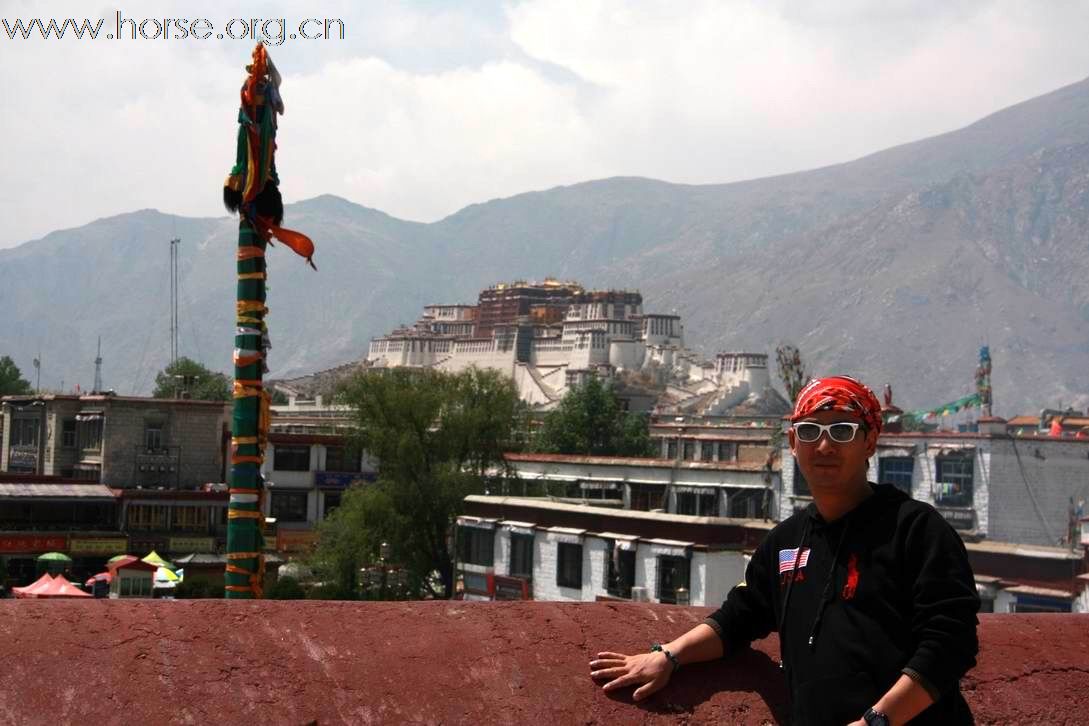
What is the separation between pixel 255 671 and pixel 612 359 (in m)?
129

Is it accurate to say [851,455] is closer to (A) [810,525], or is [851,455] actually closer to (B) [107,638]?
(A) [810,525]

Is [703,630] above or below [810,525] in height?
below

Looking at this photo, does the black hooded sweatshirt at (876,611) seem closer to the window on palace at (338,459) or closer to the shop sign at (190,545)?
the shop sign at (190,545)

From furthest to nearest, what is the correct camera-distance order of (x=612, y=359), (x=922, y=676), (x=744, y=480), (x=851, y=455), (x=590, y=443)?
(x=612, y=359) → (x=590, y=443) → (x=744, y=480) → (x=851, y=455) → (x=922, y=676)

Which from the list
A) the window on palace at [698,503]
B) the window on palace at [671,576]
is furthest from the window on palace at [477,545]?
the window on palace at [698,503]

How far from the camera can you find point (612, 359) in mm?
133000

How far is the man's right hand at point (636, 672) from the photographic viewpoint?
407cm

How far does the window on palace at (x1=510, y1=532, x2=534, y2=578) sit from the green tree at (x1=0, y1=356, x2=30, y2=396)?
5969 cm

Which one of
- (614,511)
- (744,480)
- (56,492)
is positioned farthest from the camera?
(744,480)

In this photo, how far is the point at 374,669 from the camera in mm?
3967

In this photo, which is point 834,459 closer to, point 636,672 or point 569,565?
point 636,672

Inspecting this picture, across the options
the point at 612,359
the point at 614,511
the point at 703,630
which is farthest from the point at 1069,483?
the point at 612,359

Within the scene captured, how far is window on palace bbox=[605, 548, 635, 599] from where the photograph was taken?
98.5ft

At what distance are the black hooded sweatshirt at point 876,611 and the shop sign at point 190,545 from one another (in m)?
35.4
